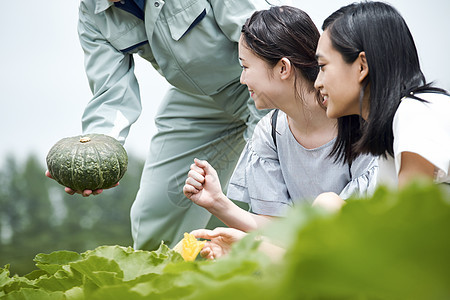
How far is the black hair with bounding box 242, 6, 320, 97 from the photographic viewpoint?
2.19 m

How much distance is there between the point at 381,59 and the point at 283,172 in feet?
2.85

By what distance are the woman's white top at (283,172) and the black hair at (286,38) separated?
266mm

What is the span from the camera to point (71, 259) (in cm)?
108

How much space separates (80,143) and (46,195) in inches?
584

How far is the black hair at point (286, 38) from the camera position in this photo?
7.20ft

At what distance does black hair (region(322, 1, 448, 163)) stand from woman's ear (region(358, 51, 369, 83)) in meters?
0.01

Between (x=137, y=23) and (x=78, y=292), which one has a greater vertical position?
(x=137, y=23)

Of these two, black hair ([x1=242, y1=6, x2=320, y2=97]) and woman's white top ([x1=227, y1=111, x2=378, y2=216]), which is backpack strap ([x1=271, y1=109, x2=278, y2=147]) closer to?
woman's white top ([x1=227, y1=111, x2=378, y2=216])

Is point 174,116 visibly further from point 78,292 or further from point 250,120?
point 78,292

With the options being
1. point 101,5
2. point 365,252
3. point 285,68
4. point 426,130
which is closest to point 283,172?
point 285,68

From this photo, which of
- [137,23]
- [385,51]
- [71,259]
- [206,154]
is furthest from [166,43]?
[71,259]

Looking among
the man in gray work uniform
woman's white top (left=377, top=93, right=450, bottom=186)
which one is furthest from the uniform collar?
woman's white top (left=377, top=93, right=450, bottom=186)

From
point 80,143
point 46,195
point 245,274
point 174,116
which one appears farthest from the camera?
point 46,195

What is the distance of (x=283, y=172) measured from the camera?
7.77 ft
